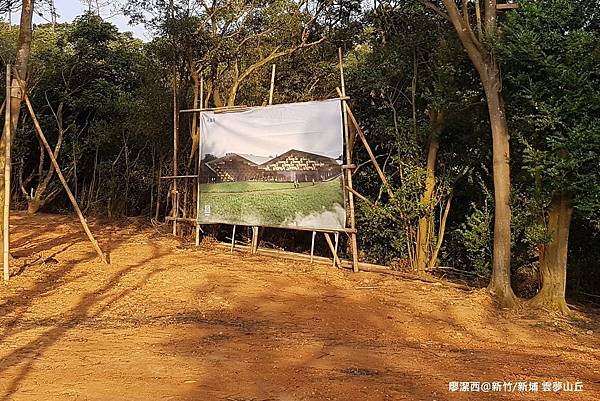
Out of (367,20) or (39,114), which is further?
(39,114)

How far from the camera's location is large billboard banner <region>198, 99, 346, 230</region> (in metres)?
9.62

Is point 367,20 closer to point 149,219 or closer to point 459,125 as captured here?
point 459,125

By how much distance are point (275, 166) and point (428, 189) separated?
2.51m

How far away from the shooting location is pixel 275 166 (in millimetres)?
10227

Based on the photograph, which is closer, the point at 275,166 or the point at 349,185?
the point at 349,185

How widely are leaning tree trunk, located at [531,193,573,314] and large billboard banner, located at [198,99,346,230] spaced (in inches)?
120

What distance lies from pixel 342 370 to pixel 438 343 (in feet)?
5.32

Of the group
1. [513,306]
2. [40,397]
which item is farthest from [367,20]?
[40,397]

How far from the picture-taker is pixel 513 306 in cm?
761

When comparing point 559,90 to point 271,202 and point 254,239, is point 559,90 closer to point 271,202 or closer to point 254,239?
point 271,202

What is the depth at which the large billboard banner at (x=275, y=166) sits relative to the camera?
962 centimetres

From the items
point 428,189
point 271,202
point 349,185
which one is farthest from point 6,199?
point 428,189

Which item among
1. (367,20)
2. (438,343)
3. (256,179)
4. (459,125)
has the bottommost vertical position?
(438,343)

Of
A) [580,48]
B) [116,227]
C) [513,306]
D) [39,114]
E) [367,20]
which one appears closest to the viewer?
[580,48]
